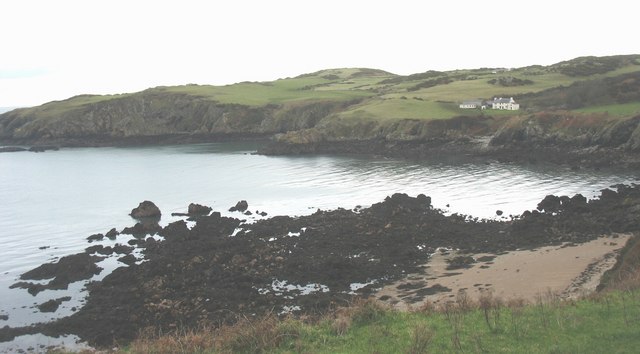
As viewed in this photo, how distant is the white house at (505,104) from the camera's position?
102 meters

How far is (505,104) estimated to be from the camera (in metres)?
104

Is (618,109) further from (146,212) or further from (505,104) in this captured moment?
(146,212)

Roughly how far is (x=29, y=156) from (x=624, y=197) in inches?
4448

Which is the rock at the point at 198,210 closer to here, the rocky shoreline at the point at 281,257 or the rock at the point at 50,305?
the rocky shoreline at the point at 281,257

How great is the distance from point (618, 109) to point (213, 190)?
2418 inches

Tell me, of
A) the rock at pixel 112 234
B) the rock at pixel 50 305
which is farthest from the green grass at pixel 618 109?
the rock at pixel 50 305

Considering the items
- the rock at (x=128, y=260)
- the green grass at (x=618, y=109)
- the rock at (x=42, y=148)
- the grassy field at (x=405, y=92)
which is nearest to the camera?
the rock at (x=128, y=260)

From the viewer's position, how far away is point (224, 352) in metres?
13.0

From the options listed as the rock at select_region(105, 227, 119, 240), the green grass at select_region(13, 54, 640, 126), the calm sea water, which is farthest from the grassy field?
the rock at select_region(105, 227, 119, 240)

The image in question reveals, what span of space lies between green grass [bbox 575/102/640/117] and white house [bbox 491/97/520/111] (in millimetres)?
14677

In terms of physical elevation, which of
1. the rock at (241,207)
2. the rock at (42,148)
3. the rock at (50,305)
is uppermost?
the rock at (42,148)

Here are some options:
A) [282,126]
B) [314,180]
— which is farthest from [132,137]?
[314,180]

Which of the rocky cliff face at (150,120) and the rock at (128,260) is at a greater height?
the rocky cliff face at (150,120)

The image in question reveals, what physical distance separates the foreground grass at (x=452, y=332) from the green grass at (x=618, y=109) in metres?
69.8
